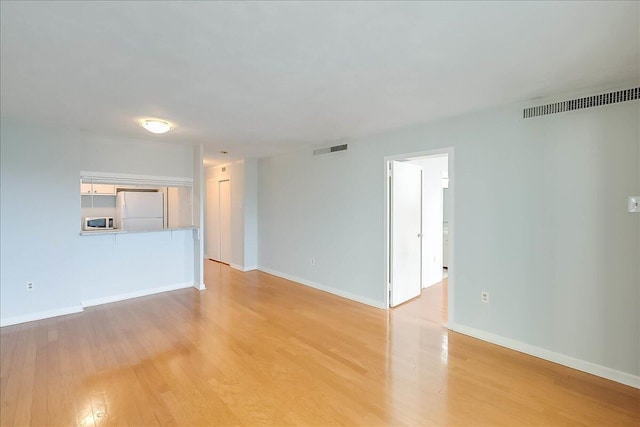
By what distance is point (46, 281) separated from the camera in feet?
12.4

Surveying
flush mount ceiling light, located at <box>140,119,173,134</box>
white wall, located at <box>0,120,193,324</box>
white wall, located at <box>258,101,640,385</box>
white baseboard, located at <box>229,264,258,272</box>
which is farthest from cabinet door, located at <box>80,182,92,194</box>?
white wall, located at <box>258,101,640,385</box>

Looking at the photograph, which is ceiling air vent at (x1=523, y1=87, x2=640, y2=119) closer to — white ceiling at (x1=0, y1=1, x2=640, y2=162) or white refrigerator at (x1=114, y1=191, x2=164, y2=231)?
white ceiling at (x1=0, y1=1, x2=640, y2=162)

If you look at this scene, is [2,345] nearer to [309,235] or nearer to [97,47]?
[97,47]

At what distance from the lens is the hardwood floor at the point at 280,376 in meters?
2.03

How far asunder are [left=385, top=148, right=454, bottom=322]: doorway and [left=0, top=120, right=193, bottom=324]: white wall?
369 cm

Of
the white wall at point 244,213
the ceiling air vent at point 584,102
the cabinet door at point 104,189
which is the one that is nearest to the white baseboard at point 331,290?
the white wall at point 244,213

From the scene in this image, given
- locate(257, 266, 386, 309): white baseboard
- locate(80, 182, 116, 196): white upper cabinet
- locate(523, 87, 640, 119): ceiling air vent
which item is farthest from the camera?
locate(80, 182, 116, 196): white upper cabinet

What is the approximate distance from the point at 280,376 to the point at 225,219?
5.09m

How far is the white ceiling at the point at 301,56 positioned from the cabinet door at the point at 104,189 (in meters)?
1.48

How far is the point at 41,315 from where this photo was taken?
3740 millimetres

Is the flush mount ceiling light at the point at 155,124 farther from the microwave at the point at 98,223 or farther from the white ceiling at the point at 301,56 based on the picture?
the microwave at the point at 98,223

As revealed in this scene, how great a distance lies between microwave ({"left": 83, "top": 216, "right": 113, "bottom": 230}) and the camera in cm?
443

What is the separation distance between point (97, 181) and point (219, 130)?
1974 millimetres

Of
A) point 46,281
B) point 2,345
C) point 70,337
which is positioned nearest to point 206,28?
point 70,337
